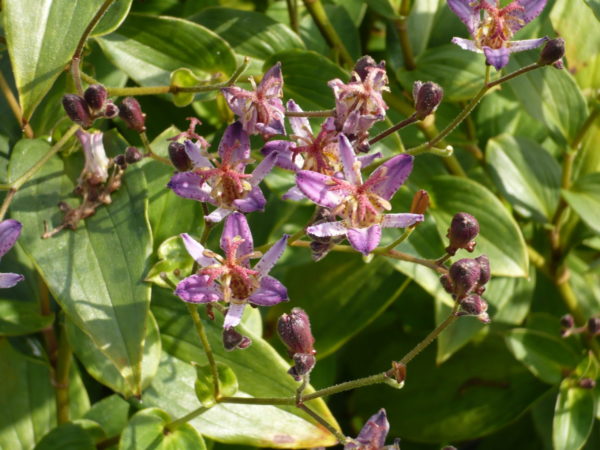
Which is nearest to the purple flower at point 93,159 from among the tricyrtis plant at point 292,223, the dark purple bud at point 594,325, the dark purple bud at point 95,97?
the tricyrtis plant at point 292,223

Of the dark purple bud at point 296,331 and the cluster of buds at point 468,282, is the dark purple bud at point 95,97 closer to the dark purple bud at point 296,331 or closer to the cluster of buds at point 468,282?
the dark purple bud at point 296,331

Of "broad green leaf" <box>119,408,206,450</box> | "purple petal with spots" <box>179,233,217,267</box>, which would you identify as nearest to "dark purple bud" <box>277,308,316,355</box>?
"purple petal with spots" <box>179,233,217,267</box>

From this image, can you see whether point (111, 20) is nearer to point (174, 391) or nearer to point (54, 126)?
point (54, 126)

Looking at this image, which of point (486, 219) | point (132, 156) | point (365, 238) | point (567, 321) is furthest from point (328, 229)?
point (567, 321)

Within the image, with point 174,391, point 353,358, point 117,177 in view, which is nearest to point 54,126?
point 117,177

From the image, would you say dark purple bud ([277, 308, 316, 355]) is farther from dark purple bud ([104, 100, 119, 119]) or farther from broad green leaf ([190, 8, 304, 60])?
broad green leaf ([190, 8, 304, 60])

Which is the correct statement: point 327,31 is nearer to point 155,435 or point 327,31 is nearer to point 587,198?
point 587,198
